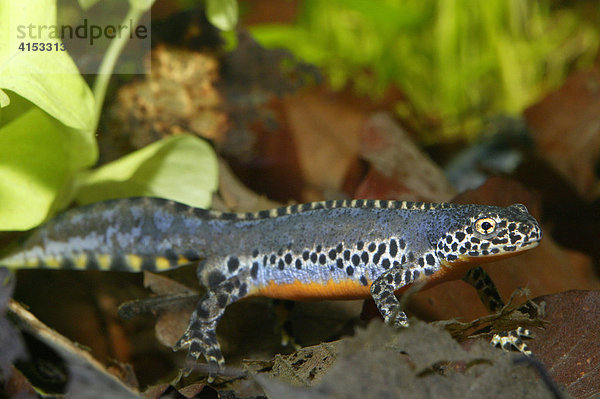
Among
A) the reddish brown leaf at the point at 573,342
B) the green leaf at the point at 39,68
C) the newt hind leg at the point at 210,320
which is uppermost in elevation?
the green leaf at the point at 39,68

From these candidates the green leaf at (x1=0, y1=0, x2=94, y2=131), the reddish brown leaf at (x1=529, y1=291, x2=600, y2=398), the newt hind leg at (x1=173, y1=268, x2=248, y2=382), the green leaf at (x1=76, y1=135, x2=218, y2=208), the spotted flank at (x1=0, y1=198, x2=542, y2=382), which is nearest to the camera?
the reddish brown leaf at (x1=529, y1=291, x2=600, y2=398)

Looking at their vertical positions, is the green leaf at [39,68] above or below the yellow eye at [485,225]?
above

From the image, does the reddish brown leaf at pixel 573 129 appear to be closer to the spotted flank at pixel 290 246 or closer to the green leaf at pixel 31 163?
the spotted flank at pixel 290 246

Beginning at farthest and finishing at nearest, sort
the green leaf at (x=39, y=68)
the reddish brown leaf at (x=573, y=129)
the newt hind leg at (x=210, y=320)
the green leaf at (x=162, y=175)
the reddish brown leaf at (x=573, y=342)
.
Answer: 1. the reddish brown leaf at (x=573, y=129)
2. the green leaf at (x=162, y=175)
3. the newt hind leg at (x=210, y=320)
4. the green leaf at (x=39, y=68)
5. the reddish brown leaf at (x=573, y=342)

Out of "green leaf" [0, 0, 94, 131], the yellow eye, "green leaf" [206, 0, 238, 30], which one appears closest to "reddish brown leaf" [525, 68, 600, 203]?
the yellow eye

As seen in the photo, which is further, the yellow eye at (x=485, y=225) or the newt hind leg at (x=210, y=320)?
the newt hind leg at (x=210, y=320)

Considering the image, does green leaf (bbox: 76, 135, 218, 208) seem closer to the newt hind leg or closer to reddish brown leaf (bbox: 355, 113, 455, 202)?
the newt hind leg

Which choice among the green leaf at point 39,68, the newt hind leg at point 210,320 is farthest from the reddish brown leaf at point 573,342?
the green leaf at point 39,68
